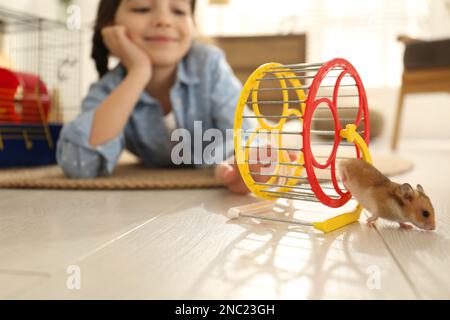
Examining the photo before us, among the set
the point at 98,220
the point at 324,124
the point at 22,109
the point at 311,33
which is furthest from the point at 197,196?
the point at 311,33

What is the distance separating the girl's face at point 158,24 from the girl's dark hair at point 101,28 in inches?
1.5

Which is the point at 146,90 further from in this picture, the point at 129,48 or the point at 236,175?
the point at 236,175

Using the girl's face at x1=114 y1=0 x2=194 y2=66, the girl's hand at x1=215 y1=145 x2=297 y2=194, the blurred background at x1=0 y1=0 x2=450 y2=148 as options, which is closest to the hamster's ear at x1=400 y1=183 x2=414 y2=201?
the girl's hand at x1=215 y1=145 x2=297 y2=194

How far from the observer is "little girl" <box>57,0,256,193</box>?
122cm

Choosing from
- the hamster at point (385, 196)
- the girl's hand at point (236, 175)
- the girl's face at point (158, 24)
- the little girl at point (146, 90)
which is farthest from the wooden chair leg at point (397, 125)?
the hamster at point (385, 196)

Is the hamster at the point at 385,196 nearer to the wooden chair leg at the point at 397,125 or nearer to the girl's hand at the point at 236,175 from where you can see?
the girl's hand at the point at 236,175

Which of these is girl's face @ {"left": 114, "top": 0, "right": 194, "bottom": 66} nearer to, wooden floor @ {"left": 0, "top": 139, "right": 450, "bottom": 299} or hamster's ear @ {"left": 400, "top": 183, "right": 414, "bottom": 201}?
wooden floor @ {"left": 0, "top": 139, "right": 450, "bottom": 299}

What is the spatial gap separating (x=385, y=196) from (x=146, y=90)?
0.95m

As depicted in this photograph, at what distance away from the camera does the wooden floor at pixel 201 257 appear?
1.40 ft

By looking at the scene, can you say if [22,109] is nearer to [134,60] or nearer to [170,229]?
[134,60]

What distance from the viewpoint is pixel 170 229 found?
0.67 metres

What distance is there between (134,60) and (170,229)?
743mm

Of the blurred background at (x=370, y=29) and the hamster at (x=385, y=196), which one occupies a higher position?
the blurred background at (x=370, y=29)

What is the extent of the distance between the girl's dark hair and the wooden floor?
738 millimetres
